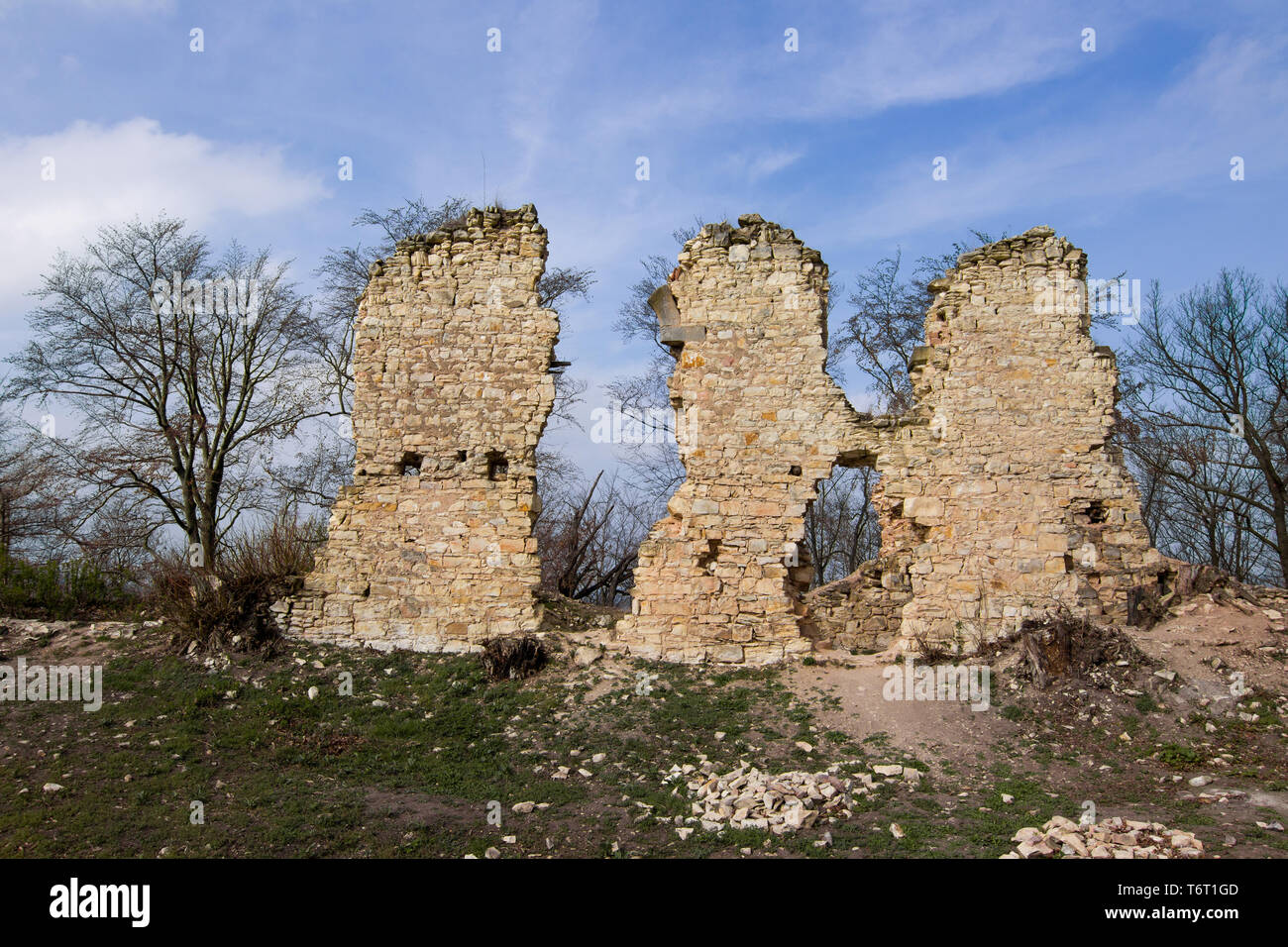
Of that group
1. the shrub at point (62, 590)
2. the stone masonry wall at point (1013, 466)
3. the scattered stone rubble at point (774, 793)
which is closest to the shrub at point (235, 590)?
the shrub at point (62, 590)

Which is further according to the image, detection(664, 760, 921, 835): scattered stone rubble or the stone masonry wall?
the stone masonry wall

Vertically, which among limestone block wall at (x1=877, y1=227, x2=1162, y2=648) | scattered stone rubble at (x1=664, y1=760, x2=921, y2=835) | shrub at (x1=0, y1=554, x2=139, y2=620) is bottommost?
scattered stone rubble at (x1=664, y1=760, x2=921, y2=835)

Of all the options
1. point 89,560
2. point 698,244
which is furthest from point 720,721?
point 89,560

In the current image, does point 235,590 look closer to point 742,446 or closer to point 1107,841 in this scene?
point 742,446

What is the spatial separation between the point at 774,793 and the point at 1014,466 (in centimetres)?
506

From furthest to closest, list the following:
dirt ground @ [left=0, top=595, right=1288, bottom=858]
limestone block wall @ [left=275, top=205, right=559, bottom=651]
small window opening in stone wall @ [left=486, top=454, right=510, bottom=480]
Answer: small window opening in stone wall @ [left=486, top=454, right=510, bottom=480], limestone block wall @ [left=275, top=205, right=559, bottom=651], dirt ground @ [left=0, top=595, right=1288, bottom=858]

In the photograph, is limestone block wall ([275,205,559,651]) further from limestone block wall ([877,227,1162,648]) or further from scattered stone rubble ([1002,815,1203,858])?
scattered stone rubble ([1002,815,1203,858])

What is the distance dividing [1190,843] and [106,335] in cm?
1617

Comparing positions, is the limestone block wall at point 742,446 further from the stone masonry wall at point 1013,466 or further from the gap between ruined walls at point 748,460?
the stone masonry wall at point 1013,466

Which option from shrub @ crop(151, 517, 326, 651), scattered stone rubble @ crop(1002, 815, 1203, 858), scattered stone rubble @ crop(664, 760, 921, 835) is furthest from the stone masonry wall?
shrub @ crop(151, 517, 326, 651)

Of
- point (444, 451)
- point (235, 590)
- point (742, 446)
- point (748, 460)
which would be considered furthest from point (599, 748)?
point (235, 590)

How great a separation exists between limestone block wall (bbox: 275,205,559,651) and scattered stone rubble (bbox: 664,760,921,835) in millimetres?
3346

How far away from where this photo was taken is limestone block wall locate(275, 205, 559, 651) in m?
9.85

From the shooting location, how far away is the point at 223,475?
15734 mm
